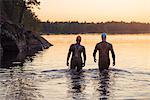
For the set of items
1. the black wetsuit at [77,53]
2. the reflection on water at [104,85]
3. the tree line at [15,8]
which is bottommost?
the reflection on water at [104,85]

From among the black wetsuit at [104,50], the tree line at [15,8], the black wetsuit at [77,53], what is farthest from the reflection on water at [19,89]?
the tree line at [15,8]

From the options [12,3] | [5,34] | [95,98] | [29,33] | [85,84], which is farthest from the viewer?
[12,3]

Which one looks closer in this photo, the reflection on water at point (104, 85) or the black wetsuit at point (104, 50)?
the reflection on water at point (104, 85)

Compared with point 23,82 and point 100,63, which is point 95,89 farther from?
point 100,63

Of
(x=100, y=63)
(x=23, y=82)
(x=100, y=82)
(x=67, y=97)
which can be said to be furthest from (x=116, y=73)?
(x=67, y=97)

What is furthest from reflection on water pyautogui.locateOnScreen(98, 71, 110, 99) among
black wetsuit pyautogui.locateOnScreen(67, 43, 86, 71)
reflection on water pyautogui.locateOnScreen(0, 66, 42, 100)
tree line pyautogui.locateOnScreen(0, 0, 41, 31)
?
tree line pyautogui.locateOnScreen(0, 0, 41, 31)

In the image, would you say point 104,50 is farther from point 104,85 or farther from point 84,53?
point 104,85

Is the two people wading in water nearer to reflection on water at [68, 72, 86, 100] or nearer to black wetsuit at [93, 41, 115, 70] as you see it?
black wetsuit at [93, 41, 115, 70]

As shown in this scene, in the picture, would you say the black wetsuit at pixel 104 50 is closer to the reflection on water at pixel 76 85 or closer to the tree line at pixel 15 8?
the reflection on water at pixel 76 85

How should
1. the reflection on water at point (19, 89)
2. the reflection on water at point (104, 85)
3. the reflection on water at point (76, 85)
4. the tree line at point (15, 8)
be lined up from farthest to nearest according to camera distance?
1. the tree line at point (15, 8)
2. the reflection on water at point (104, 85)
3. the reflection on water at point (76, 85)
4. the reflection on water at point (19, 89)

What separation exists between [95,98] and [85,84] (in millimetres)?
4184

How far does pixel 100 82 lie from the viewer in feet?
68.9

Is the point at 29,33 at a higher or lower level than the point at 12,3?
lower

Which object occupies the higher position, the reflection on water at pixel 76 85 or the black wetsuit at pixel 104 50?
the black wetsuit at pixel 104 50
